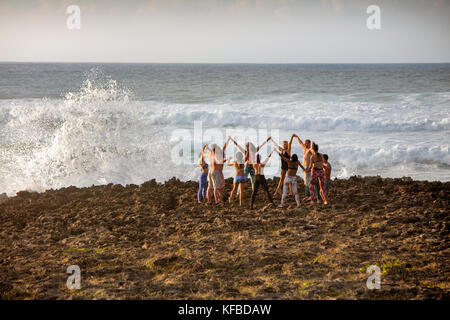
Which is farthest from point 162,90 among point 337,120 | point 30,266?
point 30,266

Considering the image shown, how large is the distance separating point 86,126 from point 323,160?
10.3m

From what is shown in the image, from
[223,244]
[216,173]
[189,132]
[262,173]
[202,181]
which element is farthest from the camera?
[189,132]

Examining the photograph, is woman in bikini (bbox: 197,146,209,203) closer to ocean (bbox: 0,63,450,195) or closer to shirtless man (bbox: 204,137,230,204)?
shirtless man (bbox: 204,137,230,204)

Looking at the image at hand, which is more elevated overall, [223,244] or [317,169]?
[317,169]

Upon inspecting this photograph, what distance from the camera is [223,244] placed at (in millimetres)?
7242

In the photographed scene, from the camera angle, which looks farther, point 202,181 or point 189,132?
point 189,132

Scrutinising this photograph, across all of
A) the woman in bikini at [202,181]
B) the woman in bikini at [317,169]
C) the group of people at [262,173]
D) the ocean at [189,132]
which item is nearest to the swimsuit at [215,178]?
the group of people at [262,173]

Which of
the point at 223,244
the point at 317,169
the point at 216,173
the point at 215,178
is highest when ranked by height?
the point at 317,169

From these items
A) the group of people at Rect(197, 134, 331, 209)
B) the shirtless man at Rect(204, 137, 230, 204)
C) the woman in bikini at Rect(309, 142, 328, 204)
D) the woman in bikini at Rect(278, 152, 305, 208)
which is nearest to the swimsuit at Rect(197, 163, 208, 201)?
the group of people at Rect(197, 134, 331, 209)

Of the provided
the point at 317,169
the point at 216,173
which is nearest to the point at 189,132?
the point at 216,173

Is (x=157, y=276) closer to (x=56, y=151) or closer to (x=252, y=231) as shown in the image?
(x=252, y=231)

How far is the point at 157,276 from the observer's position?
19.9 ft

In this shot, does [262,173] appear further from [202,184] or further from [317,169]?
[202,184]
